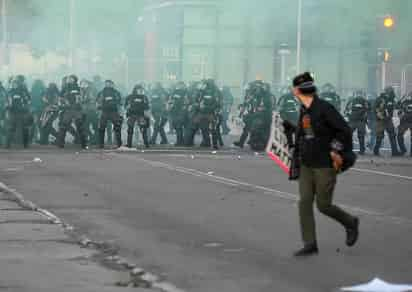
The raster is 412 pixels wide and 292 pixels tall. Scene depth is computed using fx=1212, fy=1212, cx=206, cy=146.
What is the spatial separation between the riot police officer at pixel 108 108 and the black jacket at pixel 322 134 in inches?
668

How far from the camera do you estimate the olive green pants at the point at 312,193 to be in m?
9.51

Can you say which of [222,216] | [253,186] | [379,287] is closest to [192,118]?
[253,186]

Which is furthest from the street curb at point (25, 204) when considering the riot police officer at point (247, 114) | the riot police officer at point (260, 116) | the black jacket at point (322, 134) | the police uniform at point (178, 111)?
the police uniform at point (178, 111)

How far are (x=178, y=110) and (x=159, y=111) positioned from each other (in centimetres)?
192

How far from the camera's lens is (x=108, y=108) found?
2644 cm

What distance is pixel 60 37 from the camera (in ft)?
151

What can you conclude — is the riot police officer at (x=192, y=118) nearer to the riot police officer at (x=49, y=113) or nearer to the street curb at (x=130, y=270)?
the riot police officer at (x=49, y=113)

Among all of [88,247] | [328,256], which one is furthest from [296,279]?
[88,247]

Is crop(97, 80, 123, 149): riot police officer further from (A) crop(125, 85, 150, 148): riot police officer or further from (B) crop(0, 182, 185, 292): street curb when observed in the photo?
(B) crop(0, 182, 185, 292): street curb

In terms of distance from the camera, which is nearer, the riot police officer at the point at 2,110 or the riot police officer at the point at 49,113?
the riot police officer at the point at 2,110

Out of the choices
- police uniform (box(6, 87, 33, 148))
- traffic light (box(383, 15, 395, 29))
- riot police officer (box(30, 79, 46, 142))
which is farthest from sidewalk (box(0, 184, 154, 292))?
traffic light (box(383, 15, 395, 29))

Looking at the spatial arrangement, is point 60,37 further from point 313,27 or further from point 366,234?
point 366,234

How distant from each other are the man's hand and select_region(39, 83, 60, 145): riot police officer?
17809 millimetres

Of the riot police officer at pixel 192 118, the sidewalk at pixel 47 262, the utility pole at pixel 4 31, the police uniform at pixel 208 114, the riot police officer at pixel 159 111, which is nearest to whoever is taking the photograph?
the sidewalk at pixel 47 262
